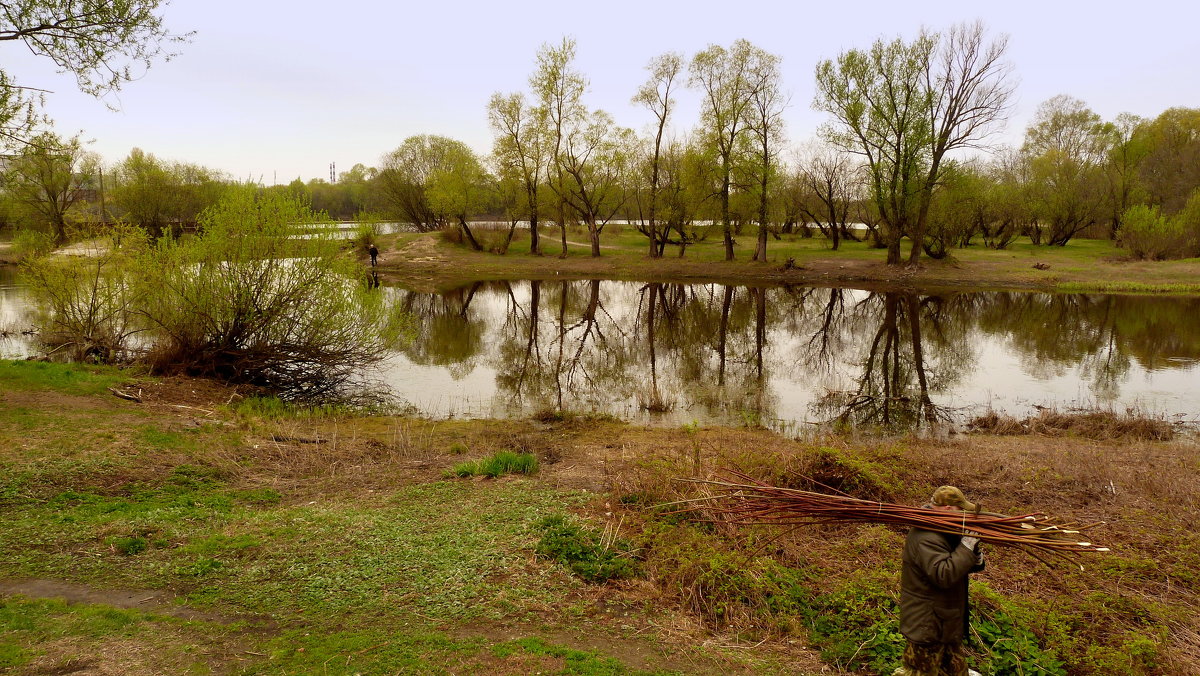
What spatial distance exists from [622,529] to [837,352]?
674 inches

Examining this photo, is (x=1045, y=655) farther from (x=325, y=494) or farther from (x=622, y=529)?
(x=325, y=494)

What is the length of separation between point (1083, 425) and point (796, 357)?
920cm

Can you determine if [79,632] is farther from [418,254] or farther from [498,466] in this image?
[418,254]

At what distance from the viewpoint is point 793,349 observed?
934 inches

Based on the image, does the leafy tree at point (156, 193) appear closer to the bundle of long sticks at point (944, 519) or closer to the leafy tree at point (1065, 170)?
the bundle of long sticks at point (944, 519)

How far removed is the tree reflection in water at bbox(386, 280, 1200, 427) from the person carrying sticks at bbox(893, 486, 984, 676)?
34.0 ft

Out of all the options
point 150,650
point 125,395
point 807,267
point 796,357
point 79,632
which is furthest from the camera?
point 807,267

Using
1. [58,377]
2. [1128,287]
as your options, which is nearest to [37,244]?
[58,377]

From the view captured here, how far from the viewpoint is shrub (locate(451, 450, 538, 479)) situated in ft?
34.4

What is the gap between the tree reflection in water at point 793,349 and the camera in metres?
17.1

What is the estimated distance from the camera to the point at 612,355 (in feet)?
75.1

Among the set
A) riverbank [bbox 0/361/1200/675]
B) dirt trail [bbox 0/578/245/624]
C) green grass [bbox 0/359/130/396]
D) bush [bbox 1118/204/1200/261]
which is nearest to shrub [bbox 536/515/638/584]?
riverbank [bbox 0/361/1200/675]

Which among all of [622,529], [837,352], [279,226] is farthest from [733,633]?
[837,352]

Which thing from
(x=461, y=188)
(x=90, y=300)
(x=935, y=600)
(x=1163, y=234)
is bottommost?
(x=935, y=600)
